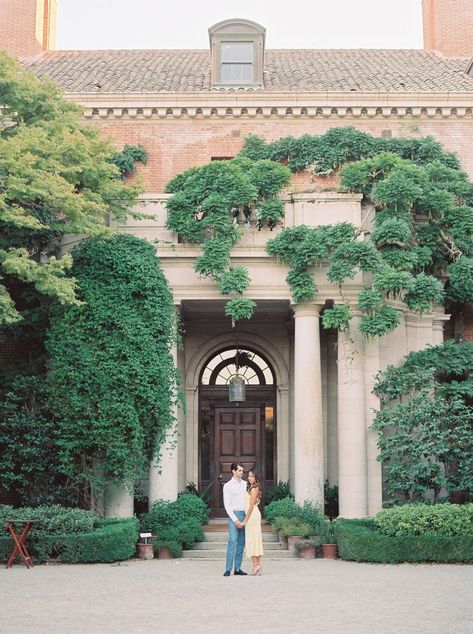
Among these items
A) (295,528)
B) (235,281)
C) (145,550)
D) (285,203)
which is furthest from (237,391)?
(145,550)

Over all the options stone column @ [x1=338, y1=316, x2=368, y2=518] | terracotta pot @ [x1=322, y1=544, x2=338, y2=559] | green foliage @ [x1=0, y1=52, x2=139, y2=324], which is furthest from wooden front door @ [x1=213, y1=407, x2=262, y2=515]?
green foliage @ [x1=0, y1=52, x2=139, y2=324]

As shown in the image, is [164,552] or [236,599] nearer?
[236,599]

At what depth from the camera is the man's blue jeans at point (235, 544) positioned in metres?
15.0

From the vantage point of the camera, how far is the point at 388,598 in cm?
1198

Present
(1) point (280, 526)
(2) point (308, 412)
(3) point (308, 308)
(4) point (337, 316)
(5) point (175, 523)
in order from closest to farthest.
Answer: (1) point (280, 526)
(5) point (175, 523)
(4) point (337, 316)
(2) point (308, 412)
(3) point (308, 308)

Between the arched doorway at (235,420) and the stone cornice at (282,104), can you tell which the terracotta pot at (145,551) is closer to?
the arched doorway at (235,420)

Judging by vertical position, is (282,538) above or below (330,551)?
above

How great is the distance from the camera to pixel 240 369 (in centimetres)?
2517

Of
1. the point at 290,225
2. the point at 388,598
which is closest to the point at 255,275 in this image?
the point at 290,225

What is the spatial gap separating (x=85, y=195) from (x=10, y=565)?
7666 mm

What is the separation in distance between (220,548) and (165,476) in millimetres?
1982

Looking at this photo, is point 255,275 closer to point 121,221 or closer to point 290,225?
point 290,225

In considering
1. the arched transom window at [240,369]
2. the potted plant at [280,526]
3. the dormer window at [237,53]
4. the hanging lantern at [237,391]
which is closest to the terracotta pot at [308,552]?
the potted plant at [280,526]

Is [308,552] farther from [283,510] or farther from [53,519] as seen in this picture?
[53,519]
